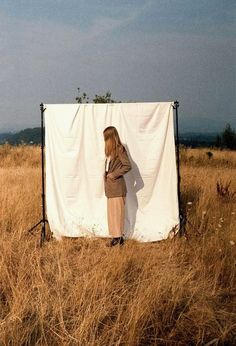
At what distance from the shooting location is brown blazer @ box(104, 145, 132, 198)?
6.50 metres

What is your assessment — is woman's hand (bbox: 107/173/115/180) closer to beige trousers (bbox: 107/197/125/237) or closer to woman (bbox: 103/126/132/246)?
woman (bbox: 103/126/132/246)

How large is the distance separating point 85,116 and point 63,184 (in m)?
1.01

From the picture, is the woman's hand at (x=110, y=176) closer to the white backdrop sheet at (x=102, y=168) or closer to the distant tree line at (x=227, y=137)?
the white backdrop sheet at (x=102, y=168)

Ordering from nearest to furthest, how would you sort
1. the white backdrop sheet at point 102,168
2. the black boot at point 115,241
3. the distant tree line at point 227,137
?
the black boot at point 115,241, the white backdrop sheet at point 102,168, the distant tree line at point 227,137

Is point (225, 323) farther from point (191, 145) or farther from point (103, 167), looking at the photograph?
point (191, 145)

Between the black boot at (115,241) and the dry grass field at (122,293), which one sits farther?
the black boot at (115,241)

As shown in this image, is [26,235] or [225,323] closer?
[225,323]

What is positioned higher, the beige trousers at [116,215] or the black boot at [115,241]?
the beige trousers at [116,215]

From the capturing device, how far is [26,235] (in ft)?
22.7

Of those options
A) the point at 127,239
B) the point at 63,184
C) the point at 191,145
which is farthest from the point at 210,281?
the point at 191,145

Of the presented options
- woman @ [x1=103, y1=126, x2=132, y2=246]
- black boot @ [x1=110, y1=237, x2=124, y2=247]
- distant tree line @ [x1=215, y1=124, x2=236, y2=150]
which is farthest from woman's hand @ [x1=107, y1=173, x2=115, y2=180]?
distant tree line @ [x1=215, y1=124, x2=236, y2=150]

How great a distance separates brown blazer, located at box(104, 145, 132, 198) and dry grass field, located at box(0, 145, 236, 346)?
2.39 feet

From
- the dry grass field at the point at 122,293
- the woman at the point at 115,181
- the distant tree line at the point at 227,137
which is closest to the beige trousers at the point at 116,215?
the woman at the point at 115,181

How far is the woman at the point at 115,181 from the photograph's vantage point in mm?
6512
